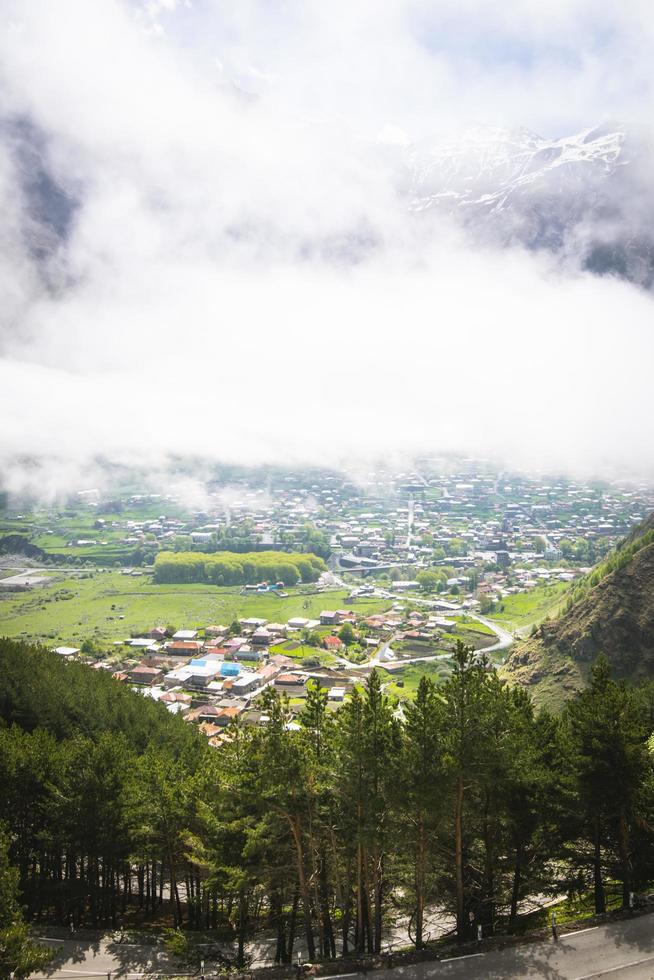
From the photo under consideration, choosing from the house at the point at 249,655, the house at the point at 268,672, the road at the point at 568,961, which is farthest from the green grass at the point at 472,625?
the road at the point at 568,961

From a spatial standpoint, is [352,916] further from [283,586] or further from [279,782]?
[283,586]

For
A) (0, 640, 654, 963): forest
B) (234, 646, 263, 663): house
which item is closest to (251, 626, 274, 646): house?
(234, 646, 263, 663): house

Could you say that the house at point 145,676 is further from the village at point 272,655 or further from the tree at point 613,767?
the tree at point 613,767

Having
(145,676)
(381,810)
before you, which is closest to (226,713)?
(145,676)

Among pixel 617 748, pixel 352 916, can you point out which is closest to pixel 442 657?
pixel 352 916

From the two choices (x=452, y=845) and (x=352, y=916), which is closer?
(x=452, y=845)

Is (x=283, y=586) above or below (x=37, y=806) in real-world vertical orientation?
below

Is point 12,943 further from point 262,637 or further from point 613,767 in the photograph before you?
point 262,637
